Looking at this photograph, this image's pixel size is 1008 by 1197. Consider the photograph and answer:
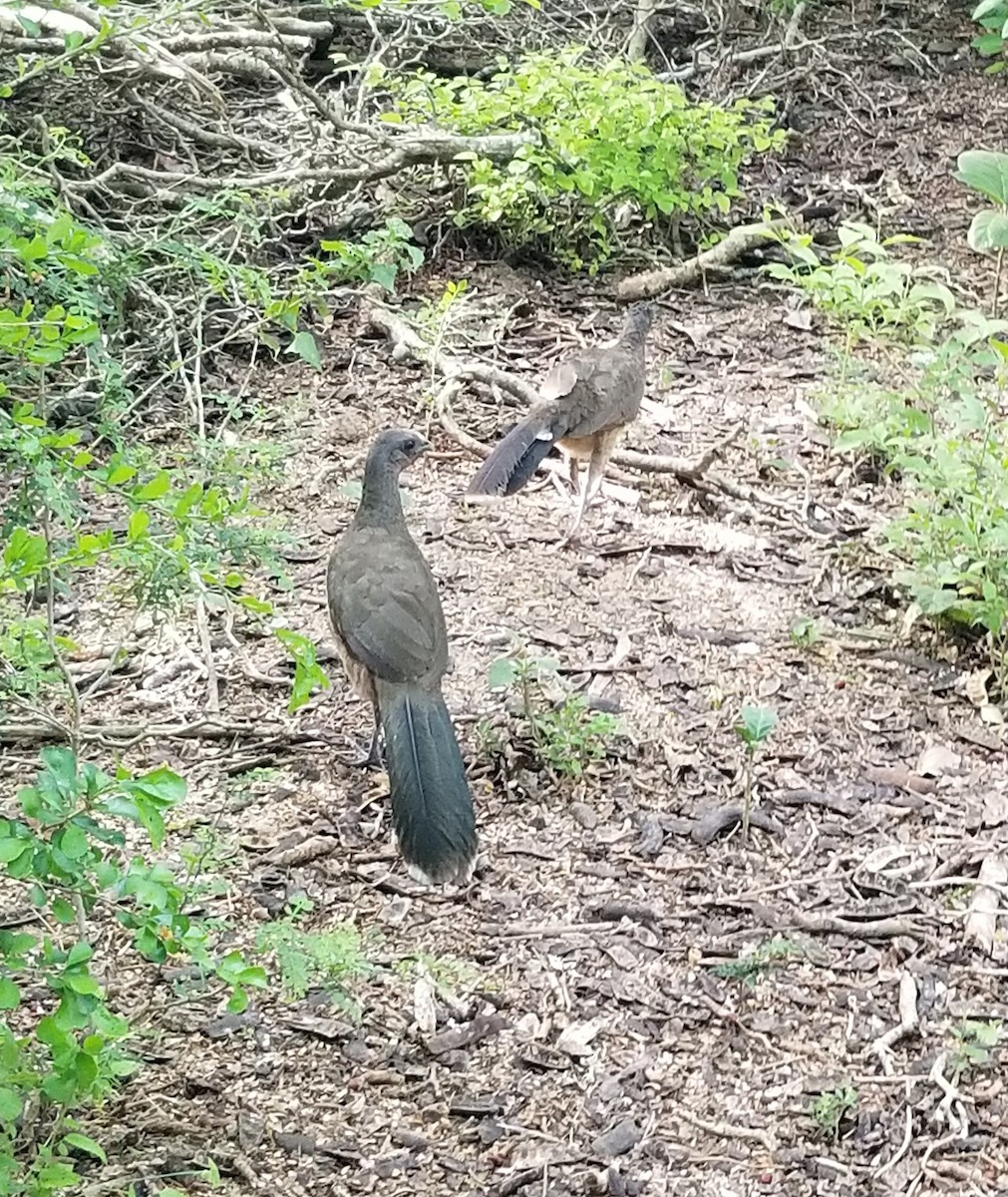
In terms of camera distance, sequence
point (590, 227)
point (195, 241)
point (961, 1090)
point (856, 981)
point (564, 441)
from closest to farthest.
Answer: point (961, 1090), point (856, 981), point (564, 441), point (195, 241), point (590, 227)

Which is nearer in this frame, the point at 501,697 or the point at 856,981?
the point at 856,981

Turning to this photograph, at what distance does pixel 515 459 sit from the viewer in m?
5.39

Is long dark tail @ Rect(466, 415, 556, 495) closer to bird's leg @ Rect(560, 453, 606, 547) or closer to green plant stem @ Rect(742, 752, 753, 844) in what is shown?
bird's leg @ Rect(560, 453, 606, 547)

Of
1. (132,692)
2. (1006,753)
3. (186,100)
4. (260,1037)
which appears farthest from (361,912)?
(186,100)

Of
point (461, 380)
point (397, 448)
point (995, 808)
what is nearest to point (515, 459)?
point (397, 448)

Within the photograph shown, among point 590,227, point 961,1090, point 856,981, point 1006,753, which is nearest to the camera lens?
point 961,1090

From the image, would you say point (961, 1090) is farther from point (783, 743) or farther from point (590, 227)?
point (590, 227)

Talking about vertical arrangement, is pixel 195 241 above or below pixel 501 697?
above

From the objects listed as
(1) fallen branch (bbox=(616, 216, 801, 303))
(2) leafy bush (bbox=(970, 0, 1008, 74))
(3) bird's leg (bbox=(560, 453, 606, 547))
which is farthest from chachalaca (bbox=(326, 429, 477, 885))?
(2) leafy bush (bbox=(970, 0, 1008, 74))

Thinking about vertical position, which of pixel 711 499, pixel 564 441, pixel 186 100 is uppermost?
pixel 186 100

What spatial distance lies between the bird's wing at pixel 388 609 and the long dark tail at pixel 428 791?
115 millimetres

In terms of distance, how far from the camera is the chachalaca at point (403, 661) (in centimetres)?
353

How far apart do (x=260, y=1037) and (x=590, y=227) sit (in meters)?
5.28

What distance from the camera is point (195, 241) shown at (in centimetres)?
659
